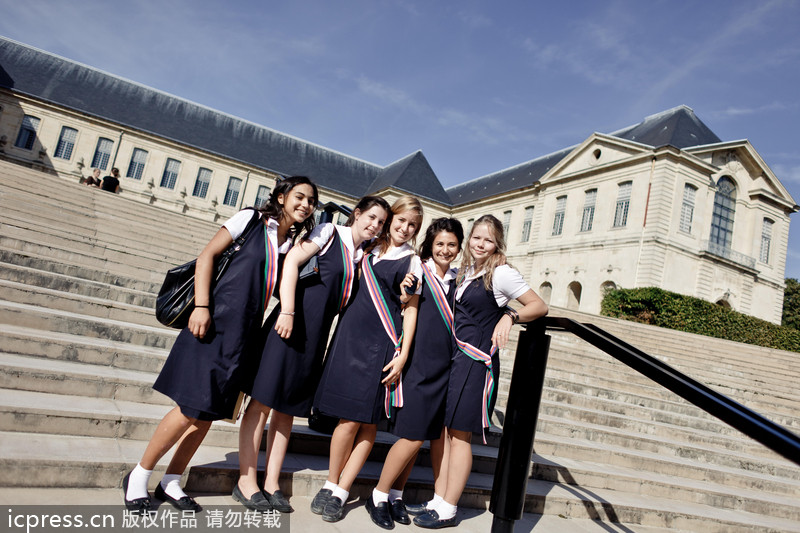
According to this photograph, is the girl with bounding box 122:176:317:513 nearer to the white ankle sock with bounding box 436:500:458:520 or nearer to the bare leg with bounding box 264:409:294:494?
the bare leg with bounding box 264:409:294:494

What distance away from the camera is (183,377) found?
8.32ft

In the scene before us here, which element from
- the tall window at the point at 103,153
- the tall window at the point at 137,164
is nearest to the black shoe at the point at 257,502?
the tall window at the point at 137,164

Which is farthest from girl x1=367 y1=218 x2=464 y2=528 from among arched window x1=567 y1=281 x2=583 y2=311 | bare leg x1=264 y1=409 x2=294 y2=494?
arched window x1=567 y1=281 x2=583 y2=311

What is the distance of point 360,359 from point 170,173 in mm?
42046

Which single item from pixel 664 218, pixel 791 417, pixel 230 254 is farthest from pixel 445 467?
pixel 664 218

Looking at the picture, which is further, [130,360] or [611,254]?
[611,254]

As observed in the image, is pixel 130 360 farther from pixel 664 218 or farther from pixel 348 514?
pixel 664 218

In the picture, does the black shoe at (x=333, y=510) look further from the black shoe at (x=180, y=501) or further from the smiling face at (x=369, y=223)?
the smiling face at (x=369, y=223)

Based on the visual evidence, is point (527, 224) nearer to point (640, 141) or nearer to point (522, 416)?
point (640, 141)

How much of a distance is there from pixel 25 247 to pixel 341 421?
4.66 m

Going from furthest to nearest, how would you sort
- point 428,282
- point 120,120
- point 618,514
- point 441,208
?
point 441,208, point 120,120, point 618,514, point 428,282

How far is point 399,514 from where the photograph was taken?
2.97m

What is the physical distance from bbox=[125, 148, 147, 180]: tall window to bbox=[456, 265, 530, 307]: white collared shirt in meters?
42.3

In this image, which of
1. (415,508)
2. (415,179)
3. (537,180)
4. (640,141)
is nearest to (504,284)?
(415,508)
